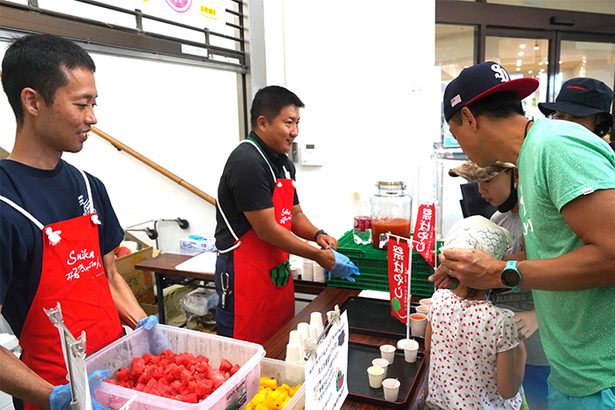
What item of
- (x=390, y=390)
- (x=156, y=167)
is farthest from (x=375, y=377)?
(x=156, y=167)

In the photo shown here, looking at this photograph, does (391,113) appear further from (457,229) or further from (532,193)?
(532,193)

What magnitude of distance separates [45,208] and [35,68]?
0.37m

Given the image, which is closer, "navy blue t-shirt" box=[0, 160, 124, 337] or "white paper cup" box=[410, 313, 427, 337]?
"navy blue t-shirt" box=[0, 160, 124, 337]

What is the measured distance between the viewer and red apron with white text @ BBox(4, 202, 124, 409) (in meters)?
1.13

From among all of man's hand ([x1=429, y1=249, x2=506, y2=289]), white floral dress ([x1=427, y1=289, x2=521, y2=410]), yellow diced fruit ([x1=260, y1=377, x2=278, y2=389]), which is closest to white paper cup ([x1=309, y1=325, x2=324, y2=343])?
yellow diced fruit ([x1=260, y1=377, x2=278, y2=389])

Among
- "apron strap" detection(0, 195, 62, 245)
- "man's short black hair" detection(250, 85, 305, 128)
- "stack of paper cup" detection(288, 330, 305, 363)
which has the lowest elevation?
"stack of paper cup" detection(288, 330, 305, 363)

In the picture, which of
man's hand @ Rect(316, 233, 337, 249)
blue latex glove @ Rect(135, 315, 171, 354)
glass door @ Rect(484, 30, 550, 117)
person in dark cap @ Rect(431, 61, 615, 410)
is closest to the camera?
person in dark cap @ Rect(431, 61, 615, 410)

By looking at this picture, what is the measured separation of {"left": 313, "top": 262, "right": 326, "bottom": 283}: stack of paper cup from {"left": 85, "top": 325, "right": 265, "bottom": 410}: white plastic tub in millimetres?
1050

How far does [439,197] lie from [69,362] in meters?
2.65

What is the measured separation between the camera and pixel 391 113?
2945 mm

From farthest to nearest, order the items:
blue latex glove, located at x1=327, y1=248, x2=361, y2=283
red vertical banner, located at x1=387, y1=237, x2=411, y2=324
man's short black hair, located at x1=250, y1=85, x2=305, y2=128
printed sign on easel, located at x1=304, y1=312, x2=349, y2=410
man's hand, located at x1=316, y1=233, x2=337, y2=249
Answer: man's hand, located at x1=316, y1=233, x2=337, y2=249 → blue latex glove, located at x1=327, y1=248, x2=361, y2=283 → man's short black hair, located at x1=250, y1=85, x2=305, y2=128 → red vertical banner, located at x1=387, y1=237, x2=411, y2=324 → printed sign on easel, located at x1=304, y1=312, x2=349, y2=410

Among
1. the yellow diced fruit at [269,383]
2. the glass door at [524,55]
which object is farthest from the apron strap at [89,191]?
the glass door at [524,55]

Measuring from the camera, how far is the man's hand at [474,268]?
1.12m

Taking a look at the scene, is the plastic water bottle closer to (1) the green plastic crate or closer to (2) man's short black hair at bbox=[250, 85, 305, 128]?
(1) the green plastic crate
